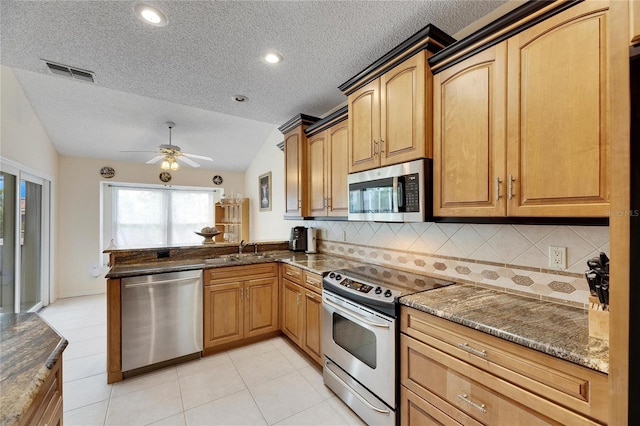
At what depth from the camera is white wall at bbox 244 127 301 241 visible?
15.6 feet

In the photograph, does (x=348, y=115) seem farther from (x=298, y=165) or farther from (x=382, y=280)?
(x=382, y=280)

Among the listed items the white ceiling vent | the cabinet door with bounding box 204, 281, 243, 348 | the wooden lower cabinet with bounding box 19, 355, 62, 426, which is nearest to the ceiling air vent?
the white ceiling vent

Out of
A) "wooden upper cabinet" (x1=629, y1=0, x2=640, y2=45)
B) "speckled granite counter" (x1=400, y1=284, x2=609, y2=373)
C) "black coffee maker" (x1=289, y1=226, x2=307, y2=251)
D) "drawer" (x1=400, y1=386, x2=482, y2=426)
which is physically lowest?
"drawer" (x1=400, y1=386, x2=482, y2=426)

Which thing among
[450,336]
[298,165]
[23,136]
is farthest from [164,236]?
[450,336]

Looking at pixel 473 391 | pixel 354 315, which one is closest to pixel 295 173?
pixel 354 315

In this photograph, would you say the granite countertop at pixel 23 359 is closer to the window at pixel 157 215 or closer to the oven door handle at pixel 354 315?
the oven door handle at pixel 354 315

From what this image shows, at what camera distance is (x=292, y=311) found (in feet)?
9.39

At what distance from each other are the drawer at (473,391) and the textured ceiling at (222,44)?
200cm

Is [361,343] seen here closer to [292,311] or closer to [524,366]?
[524,366]

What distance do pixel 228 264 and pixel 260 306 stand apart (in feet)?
1.97

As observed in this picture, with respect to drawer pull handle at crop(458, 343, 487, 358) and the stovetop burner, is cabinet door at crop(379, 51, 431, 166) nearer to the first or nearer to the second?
the stovetop burner

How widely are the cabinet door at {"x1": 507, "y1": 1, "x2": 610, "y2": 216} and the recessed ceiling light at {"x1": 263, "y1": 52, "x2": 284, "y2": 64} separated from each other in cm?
153

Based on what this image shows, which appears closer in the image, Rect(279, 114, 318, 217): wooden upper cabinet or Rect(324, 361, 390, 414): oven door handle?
Rect(324, 361, 390, 414): oven door handle

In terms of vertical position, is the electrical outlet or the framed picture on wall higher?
the framed picture on wall
